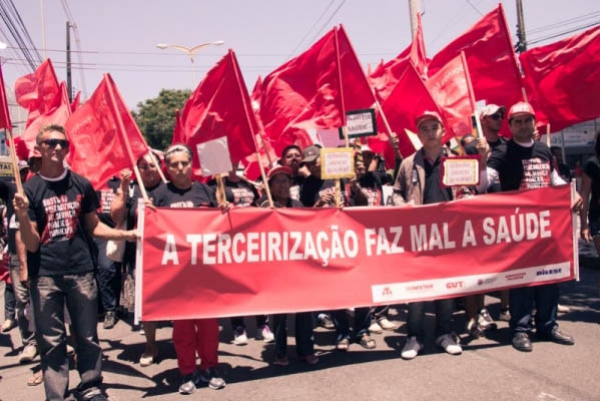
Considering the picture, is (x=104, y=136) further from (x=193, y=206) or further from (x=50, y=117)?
(x=50, y=117)

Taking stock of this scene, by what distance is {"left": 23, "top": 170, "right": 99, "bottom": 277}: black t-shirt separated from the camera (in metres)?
3.66

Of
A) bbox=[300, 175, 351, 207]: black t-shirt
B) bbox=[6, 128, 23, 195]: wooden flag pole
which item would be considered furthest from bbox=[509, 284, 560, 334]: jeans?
bbox=[6, 128, 23, 195]: wooden flag pole

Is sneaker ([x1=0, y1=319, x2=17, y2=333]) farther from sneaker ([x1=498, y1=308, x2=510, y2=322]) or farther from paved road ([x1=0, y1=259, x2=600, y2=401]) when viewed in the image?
sneaker ([x1=498, y1=308, x2=510, y2=322])

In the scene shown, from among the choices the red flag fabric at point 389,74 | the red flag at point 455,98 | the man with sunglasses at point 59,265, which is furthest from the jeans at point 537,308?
the man with sunglasses at point 59,265

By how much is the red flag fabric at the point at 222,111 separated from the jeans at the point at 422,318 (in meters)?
2.05

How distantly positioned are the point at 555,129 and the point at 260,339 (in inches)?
161

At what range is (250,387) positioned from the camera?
162 inches

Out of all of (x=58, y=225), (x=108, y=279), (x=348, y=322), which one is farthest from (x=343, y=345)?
(x=108, y=279)

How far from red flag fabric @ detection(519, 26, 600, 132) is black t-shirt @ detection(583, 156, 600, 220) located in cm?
58

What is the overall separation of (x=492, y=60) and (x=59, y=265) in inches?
187

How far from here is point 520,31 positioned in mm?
19766

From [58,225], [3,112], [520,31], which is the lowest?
[58,225]

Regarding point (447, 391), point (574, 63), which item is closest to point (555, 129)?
point (574, 63)

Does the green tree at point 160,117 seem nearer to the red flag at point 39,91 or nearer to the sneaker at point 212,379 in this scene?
the red flag at point 39,91
